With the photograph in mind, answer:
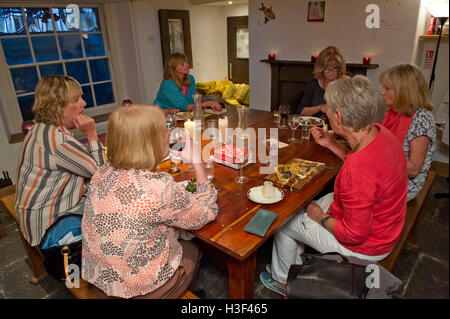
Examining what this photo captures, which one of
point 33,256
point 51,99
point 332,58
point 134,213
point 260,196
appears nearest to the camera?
point 134,213

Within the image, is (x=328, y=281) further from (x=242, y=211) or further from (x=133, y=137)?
(x=133, y=137)

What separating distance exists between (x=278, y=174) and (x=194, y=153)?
0.49m

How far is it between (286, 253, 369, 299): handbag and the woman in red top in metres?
0.17

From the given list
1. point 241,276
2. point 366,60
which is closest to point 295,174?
point 241,276

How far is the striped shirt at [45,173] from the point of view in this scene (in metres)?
1.52

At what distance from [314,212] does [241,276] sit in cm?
49

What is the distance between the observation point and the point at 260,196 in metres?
1.48

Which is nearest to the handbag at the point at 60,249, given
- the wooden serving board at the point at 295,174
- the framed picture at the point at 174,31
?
the wooden serving board at the point at 295,174

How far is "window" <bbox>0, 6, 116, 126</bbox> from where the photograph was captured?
3438 mm

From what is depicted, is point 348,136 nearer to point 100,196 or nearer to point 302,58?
point 100,196

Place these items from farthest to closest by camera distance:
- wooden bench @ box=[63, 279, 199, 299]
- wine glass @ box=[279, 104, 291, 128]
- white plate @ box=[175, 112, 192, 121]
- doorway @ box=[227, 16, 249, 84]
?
doorway @ box=[227, 16, 249, 84] → white plate @ box=[175, 112, 192, 121] → wine glass @ box=[279, 104, 291, 128] → wooden bench @ box=[63, 279, 199, 299]

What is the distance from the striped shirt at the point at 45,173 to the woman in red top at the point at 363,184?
123 centimetres

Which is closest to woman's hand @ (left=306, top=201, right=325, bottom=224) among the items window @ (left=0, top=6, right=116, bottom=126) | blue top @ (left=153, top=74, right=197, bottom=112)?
blue top @ (left=153, top=74, right=197, bottom=112)

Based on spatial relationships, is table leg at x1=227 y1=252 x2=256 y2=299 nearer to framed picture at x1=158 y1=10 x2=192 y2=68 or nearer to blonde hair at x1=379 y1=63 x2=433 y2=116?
blonde hair at x1=379 y1=63 x2=433 y2=116
